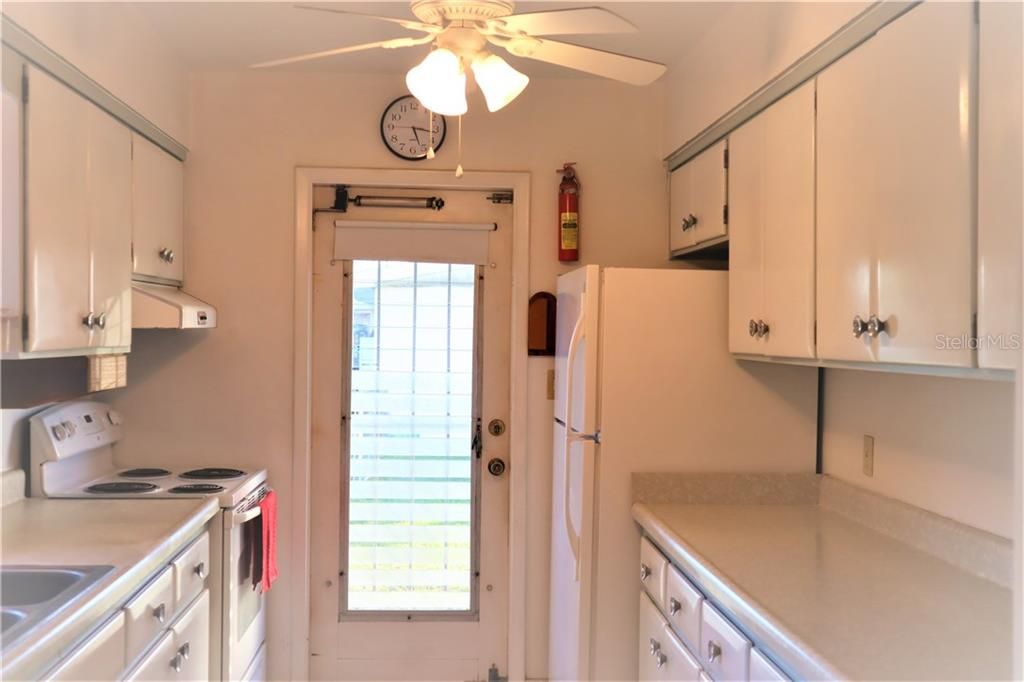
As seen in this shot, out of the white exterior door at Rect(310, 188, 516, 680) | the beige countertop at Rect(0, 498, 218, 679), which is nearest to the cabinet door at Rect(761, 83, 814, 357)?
the white exterior door at Rect(310, 188, 516, 680)

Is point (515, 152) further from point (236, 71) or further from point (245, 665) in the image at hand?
point (245, 665)

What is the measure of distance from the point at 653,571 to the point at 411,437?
1298mm

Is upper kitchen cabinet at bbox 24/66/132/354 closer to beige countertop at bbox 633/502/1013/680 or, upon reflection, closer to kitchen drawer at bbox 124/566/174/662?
kitchen drawer at bbox 124/566/174/662

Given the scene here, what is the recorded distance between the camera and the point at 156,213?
8.91ft

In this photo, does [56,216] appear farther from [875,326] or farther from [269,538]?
[875,326]

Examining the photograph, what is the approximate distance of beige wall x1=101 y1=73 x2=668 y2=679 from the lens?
120 inches

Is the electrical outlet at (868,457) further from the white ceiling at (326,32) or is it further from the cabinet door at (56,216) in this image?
the cabinet door at (56,216)

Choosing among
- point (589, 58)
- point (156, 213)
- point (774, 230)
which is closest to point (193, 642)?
point (156, 213)

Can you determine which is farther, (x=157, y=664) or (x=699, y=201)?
(x=699, y=201)

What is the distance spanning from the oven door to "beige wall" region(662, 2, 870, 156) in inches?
86.4

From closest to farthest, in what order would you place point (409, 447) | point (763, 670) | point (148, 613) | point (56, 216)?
1. point (763, 670)
2. point (148, 613)
3. point (56, 216)
4. point (409, 447)

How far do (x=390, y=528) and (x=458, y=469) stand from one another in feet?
1.28

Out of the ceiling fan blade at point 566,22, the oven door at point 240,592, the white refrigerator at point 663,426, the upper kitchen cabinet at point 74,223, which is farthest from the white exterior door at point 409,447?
the ceiling fan blade at point 566,22

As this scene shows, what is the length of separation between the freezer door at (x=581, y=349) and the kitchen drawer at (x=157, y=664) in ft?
4.60
